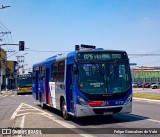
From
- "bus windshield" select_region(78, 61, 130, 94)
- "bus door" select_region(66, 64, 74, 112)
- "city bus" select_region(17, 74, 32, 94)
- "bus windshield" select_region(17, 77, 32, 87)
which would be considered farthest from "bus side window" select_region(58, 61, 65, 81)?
"bus windshield" select_region(17, 77, 32, 87)

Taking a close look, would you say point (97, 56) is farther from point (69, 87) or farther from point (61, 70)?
point (61, 70)

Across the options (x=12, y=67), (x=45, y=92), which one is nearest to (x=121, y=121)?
(x=45, y=92)

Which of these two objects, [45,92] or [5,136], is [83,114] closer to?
[5,136]

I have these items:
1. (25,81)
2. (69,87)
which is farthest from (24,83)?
(69,87)

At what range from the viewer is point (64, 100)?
648 inches

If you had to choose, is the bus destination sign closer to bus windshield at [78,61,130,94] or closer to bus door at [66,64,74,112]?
bus windshield at [78,61,130,94]

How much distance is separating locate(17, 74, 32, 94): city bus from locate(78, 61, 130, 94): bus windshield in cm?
3717

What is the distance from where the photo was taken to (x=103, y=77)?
48.3 ft

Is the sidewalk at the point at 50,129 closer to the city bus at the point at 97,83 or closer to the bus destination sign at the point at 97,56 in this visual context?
the city bus at the point at 97,83

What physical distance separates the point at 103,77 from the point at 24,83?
127ft

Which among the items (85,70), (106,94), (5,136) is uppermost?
(85,70)

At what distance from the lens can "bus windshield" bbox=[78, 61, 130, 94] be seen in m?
14.6

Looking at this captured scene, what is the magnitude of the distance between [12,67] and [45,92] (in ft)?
359

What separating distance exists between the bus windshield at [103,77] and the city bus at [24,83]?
3717cm
